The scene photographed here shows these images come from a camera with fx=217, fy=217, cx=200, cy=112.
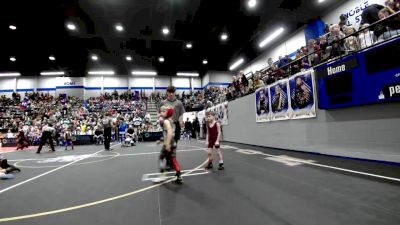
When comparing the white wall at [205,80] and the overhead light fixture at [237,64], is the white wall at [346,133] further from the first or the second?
the white wall at [205,80]

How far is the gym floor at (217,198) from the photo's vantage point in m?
2.49

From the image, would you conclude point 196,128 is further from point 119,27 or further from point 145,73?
point 145,73

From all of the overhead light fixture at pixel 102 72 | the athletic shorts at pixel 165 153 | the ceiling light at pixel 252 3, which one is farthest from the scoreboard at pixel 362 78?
the overhead light fixture at pixel 102 72

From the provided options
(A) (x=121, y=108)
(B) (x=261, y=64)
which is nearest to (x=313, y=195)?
(B) (x=261, y=64)

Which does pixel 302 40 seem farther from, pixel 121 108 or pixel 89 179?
pixel 121 108

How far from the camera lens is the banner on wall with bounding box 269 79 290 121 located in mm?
8875

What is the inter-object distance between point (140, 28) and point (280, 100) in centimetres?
1166

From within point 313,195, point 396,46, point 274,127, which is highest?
point 396,46

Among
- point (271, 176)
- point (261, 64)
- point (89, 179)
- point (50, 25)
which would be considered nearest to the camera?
point (271, 176)

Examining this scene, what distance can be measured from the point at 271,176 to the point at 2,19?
58.9ft

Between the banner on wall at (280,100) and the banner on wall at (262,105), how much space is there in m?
0.31

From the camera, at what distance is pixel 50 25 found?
14.5 m

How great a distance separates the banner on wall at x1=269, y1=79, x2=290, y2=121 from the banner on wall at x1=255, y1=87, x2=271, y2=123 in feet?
1.01

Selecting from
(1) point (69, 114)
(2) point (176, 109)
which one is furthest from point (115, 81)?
(2) point (176, 109)
